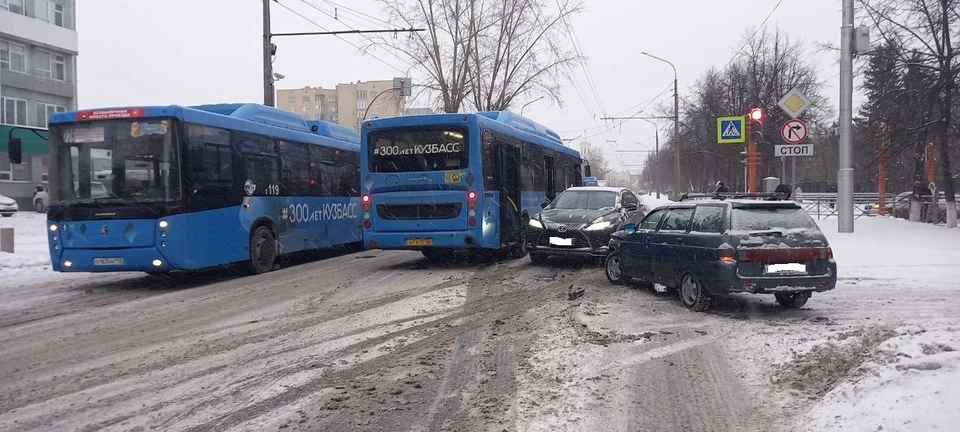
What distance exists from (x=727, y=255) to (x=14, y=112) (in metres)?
44.7

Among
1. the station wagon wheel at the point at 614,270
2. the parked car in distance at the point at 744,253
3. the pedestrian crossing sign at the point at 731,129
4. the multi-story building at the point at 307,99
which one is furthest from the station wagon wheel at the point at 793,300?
the multi-story building at the point at 307,99

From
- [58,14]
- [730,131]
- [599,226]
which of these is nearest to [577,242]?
[599,226]

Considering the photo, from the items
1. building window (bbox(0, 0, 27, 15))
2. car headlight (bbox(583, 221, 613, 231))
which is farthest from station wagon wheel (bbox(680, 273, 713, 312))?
building window (bbox(0, 0, 27, 15))

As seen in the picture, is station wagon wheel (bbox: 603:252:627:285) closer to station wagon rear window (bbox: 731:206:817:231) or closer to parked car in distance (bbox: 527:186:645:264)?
parked car in distance (bbox: 527:186:645:264)

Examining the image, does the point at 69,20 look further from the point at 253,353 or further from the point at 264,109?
the point at 253,353

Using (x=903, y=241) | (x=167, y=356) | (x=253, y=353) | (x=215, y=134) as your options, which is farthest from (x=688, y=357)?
(x=903, y=241)

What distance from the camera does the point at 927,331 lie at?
6512 millimetres

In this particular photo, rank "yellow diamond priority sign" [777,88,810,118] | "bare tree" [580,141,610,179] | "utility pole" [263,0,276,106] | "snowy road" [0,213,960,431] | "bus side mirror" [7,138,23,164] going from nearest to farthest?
"snowy road" [0,213,960,431] < "bus side mirror" [7,138,23,164] < "yellow diamond priority sign" [777,88,810,118] < "utility pole" [263,0,276,106] < "bare tree" [580,141,610,179]

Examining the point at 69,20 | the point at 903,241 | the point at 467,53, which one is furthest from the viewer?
the point at 69,20

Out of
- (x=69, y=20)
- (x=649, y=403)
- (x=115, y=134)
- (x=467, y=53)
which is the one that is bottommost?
(x=649, y=403)

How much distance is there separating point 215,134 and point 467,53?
22.5 metres

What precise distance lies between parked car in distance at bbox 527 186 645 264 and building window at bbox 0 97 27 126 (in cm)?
3856

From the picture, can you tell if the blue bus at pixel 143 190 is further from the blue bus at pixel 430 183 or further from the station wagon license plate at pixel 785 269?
the station wagon license plate at pixel 785 269

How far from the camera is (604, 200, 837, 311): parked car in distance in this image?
8.26m
